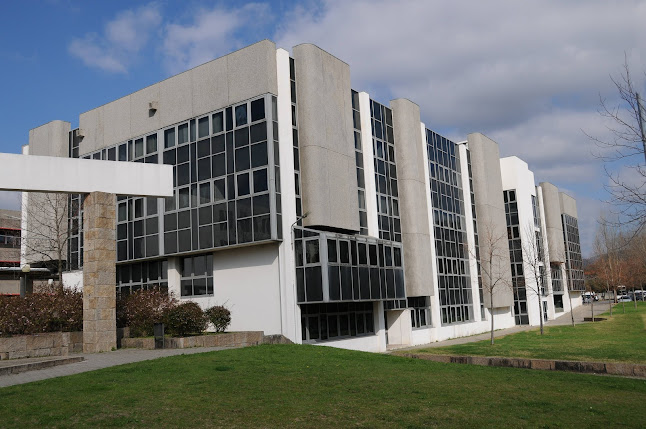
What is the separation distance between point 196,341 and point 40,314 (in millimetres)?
6558

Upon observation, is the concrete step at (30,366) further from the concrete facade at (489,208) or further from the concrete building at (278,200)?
the concrete facade at (489,208)

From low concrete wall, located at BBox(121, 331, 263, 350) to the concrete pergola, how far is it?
45.5 inches

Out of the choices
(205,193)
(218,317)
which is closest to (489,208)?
(205,193)

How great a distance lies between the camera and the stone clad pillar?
72.9ft

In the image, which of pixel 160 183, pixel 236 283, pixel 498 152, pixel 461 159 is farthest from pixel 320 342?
pixel 498 152

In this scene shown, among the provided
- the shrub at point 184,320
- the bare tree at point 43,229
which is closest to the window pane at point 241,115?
the shrub at point 184,320

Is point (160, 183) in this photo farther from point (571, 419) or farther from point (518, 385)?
point (571, 419)

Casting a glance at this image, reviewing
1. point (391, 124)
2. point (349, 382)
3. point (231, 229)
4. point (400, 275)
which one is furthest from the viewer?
point (391, 124)

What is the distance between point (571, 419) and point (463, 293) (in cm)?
3752

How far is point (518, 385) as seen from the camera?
13.7 metres

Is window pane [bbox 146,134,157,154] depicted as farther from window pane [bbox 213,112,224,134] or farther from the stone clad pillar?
the stone clad pillar

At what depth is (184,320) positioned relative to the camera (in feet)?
81.8

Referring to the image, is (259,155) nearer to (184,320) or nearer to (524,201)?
(184,320)

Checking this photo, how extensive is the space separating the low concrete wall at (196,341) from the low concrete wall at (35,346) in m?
2.55
